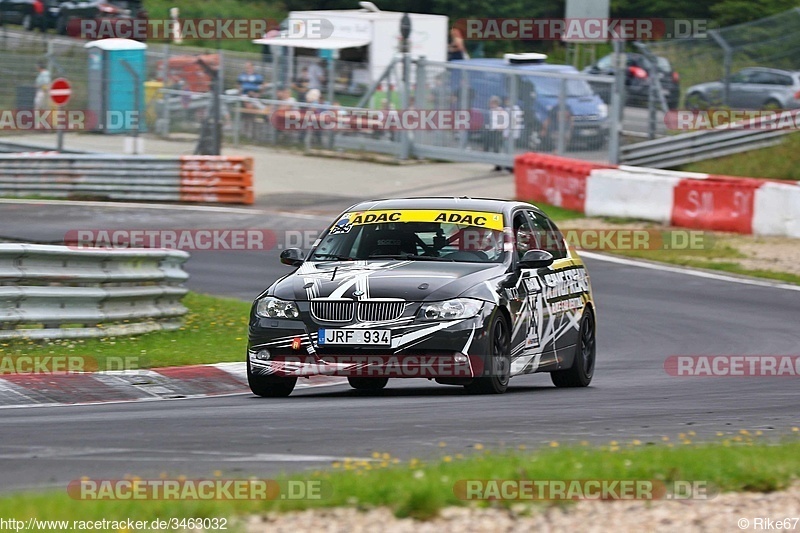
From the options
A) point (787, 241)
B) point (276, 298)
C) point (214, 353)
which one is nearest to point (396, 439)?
point (276, 298)

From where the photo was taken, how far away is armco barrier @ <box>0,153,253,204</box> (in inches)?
1086

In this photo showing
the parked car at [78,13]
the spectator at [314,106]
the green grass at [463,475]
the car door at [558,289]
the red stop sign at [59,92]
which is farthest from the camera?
the parked car at [78,13]

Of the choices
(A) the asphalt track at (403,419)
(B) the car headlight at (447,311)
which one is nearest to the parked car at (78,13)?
(A) the asphalt track at (403,419)

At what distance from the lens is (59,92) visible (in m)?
28.8

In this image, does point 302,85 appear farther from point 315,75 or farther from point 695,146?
point 695,146

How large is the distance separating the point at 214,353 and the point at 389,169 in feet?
65.8

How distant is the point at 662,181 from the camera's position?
24.7 metres

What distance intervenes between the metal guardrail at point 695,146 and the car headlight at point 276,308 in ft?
67.9

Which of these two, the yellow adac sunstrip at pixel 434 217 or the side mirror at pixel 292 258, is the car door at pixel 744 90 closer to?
the yellow adac sunstrip at pixel 434 217

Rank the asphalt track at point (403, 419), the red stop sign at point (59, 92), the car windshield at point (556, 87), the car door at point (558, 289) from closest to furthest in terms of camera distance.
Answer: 1. the asphalt track at point (403, 419)
2. the car door at point (558, 289)
3. the red stop sign at point (59, 92)
4. the car windshield at point (556, 87)

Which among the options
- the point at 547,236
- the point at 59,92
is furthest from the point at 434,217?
the point at 59,92

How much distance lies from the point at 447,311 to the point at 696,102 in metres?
20.5

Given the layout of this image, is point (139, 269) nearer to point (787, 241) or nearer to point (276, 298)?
point (276, 298)

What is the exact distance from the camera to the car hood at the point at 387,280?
984 centimetres
